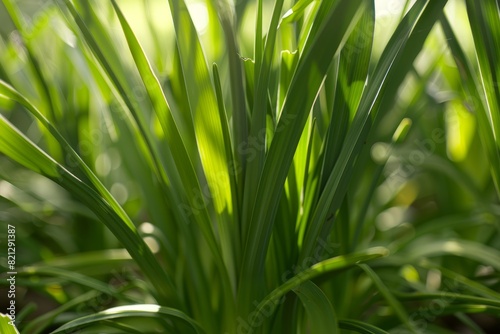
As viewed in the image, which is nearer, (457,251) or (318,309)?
(318,309)

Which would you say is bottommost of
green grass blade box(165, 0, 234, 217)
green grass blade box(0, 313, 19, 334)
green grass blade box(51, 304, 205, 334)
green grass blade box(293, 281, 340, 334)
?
green grass blade box(293, 281, 340, 334)

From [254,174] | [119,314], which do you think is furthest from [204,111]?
Result: [119,314]

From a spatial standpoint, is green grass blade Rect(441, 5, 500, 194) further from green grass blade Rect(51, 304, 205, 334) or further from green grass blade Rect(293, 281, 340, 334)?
green grass blade Rect(51, 304, 205, 334)

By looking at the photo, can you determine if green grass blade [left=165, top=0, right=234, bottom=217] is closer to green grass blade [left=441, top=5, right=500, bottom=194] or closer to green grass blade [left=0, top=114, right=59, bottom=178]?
green grass blade [left=0, top=114, right=59, bottom=178]

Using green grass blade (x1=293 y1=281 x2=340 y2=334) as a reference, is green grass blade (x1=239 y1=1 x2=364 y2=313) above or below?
above

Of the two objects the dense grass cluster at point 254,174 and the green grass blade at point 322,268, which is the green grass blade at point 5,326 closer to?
the dense grass cluster at point 254,174

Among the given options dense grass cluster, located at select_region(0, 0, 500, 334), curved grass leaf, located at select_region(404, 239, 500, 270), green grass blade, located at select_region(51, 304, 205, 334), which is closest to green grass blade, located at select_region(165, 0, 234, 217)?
dense grass cluster, located at select_region(0, 0, 500, 334)

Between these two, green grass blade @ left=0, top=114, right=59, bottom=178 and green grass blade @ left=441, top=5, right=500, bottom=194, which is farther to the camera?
green grass blade @ left=441, top=5, right=500, bottom=194

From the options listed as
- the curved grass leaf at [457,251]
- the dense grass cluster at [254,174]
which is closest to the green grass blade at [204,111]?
the dense grass cluster at [254,174]

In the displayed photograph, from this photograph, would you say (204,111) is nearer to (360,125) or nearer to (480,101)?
(360,125)
